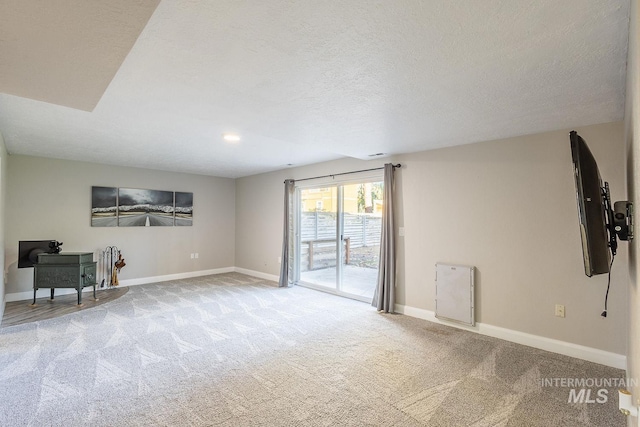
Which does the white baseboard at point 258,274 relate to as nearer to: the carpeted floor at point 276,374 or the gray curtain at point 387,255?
the carpeted floor at point 276,374

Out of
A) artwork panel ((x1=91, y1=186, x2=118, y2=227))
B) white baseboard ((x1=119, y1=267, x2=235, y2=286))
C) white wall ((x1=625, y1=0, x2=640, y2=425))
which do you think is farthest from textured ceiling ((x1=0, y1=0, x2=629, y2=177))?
white baseboard ((x1=119, y1=267, x2=235, y2=286))

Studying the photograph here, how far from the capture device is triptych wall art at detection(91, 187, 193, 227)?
575 centimetres

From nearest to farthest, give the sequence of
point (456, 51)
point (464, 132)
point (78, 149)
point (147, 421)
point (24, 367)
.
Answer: point (456, 51) → point (147, 421) → point (24, 367) → point (464, 132) → point (78, 149)

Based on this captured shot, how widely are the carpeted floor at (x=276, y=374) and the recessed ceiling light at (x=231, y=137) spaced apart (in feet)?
7.80

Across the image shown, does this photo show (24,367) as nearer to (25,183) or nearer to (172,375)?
(172,375)

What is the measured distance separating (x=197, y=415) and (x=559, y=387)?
9.37 feet

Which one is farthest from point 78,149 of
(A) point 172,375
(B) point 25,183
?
(A) point 172,375

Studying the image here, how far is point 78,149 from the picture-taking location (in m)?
4.59

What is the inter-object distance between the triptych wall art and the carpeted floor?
7.20 ft

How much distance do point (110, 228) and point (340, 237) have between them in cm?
447

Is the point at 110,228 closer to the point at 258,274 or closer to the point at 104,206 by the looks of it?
the point at 104,206

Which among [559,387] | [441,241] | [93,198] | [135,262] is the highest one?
[93,198]

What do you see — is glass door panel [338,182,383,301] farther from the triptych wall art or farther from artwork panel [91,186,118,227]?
artwork panel [91,186,118,227]

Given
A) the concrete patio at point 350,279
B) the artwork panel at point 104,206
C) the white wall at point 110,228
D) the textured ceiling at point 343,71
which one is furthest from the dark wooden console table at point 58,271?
the concrete patio at point 350,279
